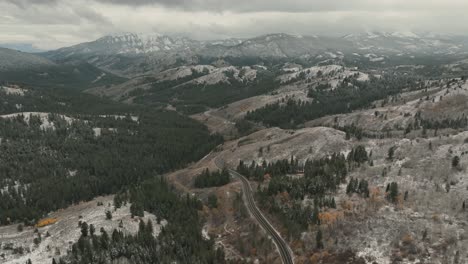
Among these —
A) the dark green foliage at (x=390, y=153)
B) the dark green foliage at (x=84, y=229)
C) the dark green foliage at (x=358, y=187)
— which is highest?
the dark green foliage at (x=390, y=153)

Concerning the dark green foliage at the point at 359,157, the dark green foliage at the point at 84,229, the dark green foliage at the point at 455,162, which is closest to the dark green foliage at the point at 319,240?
the dark green foliage at the point at 359,157

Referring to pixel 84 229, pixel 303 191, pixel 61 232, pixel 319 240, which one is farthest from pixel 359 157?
pixel 61 232

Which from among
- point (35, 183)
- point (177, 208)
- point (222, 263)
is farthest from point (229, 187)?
point (35, 183)

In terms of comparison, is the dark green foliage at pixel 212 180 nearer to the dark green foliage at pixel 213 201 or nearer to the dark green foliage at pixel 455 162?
the dark green foliage at pixel 213 201

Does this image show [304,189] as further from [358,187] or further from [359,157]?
[359,157]

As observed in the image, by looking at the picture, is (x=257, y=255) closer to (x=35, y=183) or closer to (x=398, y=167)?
(x=398, y=167)

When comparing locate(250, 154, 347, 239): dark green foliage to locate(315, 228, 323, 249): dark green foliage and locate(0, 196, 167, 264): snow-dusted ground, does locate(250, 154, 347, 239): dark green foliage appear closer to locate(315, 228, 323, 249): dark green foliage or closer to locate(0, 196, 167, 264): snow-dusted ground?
locate(315, 228, 323, 249): dark green foliage

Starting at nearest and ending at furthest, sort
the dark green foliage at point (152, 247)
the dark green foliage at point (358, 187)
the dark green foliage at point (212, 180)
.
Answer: the dark green foliage at point (152, 247), the dark green foliage at point (358, 187), the dark green foliage at point (212, 180)
